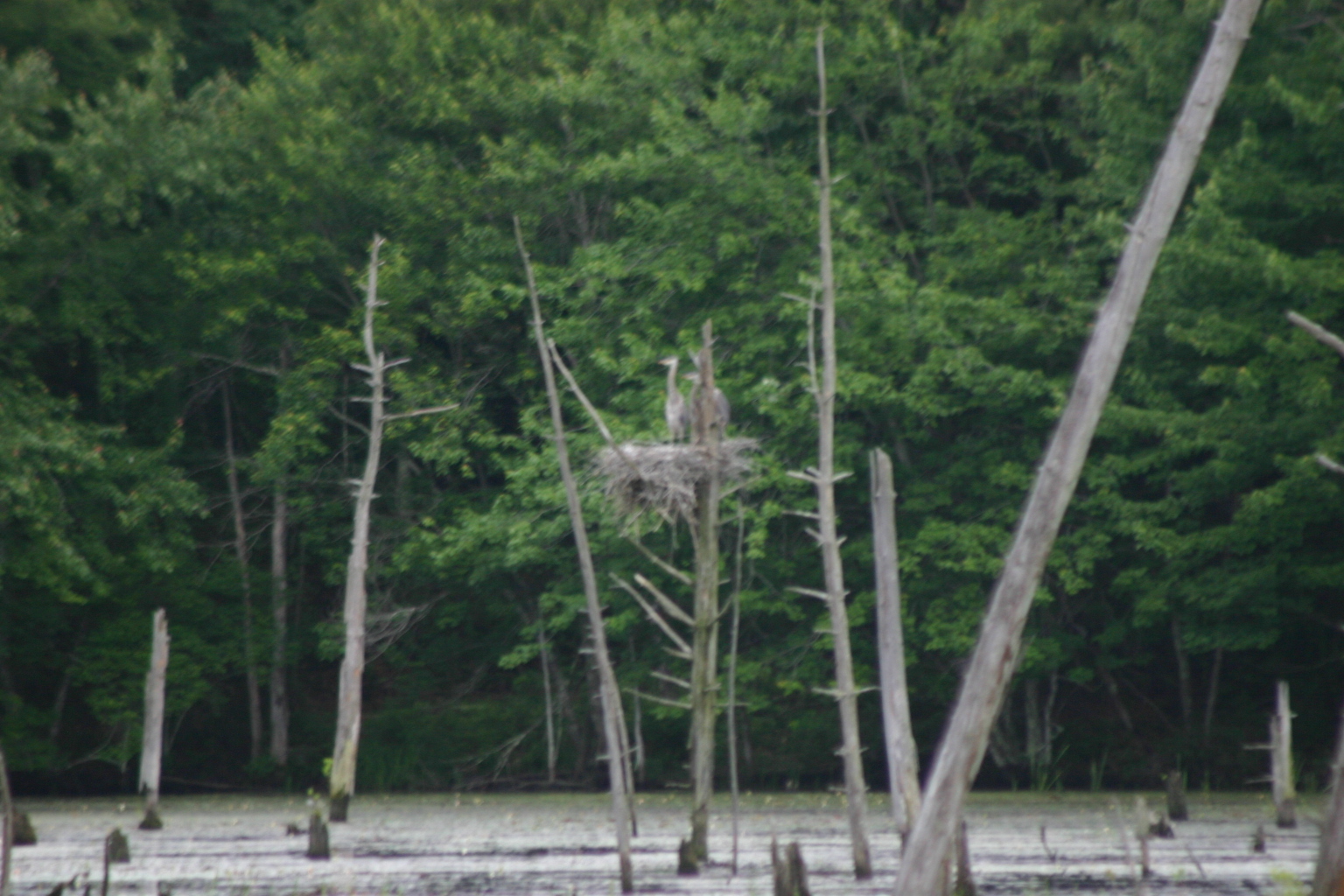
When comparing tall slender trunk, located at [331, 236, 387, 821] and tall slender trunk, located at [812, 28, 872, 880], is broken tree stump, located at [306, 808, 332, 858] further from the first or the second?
tall slender trunk, located at [812, 28, 872, 880]

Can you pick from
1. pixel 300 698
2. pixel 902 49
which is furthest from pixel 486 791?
pixel 902 49

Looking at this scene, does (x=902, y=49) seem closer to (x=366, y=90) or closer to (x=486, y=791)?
(x=366, y=90)

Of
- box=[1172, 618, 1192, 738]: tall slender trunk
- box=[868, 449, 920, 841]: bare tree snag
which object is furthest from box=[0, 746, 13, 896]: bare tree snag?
box=[1172, 618, 1192, 738]: tall slender trunk

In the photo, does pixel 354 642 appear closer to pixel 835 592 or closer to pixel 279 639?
pixel 279 639

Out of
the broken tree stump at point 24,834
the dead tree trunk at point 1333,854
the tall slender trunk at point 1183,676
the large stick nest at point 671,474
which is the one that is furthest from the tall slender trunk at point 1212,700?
the dead tree trunk at point 1333,854

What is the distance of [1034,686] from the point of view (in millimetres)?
26094

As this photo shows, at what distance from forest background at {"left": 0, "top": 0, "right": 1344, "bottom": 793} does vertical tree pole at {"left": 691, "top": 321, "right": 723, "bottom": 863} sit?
736 cm

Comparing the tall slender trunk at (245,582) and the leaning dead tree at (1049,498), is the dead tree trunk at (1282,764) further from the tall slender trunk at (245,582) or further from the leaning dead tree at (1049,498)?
the tall slender trunk at (245,582)

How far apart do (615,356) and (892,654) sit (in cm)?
1409

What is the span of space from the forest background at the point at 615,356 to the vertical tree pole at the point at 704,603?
7360mm

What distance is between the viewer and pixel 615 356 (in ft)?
82.9

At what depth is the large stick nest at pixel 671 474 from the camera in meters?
13.6

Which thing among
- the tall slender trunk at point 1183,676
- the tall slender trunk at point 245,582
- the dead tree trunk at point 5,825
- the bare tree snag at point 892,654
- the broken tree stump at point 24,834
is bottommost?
the dead tree trunk at point 5,825

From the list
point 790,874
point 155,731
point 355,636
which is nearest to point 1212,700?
A: point 355,636
